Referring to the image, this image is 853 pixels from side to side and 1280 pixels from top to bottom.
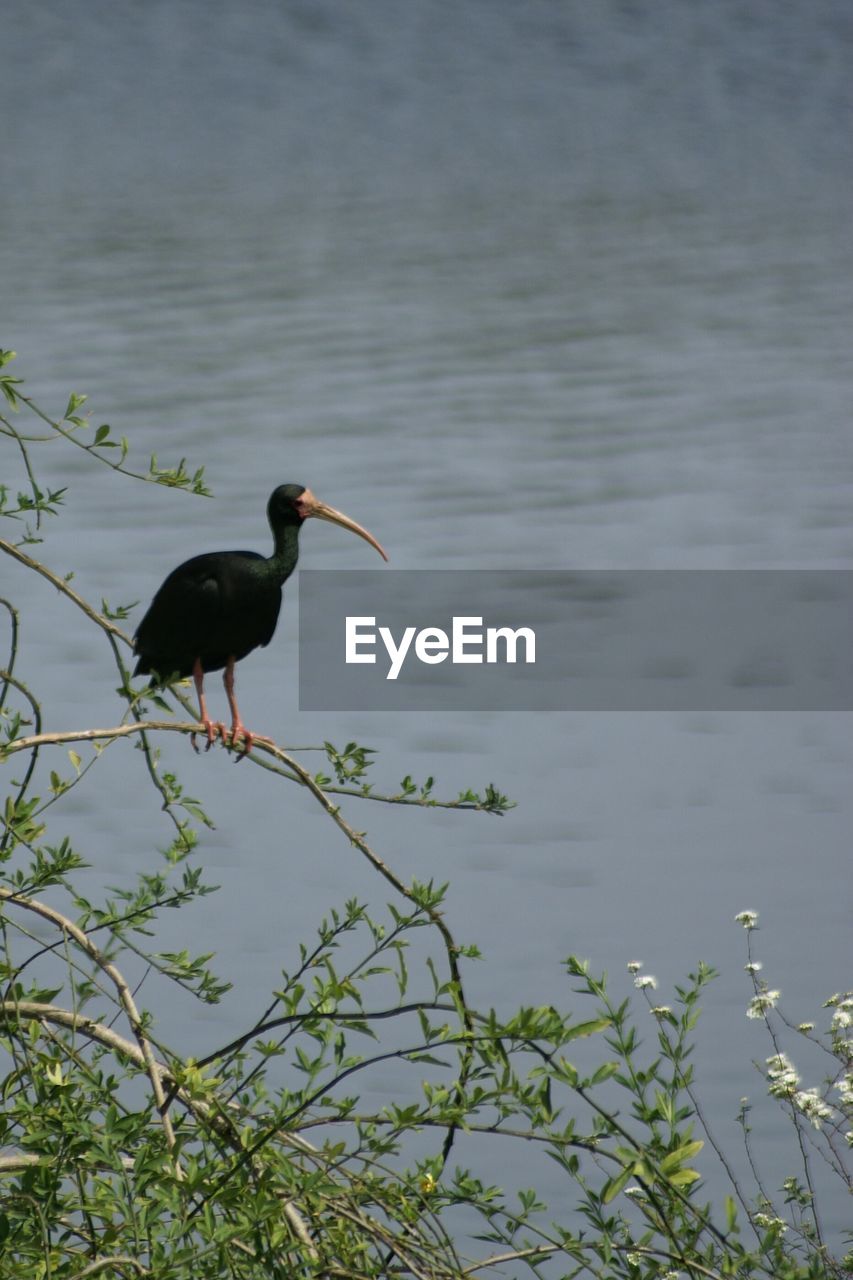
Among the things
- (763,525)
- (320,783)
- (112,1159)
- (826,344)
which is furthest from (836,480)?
(112,1159)

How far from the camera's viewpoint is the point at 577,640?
6383 millimetres

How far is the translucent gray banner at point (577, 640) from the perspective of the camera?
19.8 feet

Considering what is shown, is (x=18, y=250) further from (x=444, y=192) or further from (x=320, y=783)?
(x=320, y=783)

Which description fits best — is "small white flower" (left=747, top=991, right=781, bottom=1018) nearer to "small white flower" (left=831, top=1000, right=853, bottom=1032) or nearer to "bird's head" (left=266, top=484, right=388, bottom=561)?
"small white flower" (left=831, top=1000, right=853, bottom=1032)

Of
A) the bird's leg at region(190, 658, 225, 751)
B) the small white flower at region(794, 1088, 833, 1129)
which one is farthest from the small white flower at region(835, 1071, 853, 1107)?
the bird's leg at region(190, 658, 225, 751)

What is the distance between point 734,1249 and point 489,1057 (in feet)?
1.07

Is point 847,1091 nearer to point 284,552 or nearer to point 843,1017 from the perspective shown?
point 843,1017

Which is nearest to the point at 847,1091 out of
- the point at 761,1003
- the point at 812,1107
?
the point at 812,1107

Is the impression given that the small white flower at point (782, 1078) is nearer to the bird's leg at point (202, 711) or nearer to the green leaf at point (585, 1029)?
the bird's leg at point (202, 711)

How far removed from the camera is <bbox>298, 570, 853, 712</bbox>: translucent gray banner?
6027 millimetres

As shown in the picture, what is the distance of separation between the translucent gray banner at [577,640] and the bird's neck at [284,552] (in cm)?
233

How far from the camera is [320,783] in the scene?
2.30 m

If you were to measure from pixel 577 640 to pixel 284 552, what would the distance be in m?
3.07

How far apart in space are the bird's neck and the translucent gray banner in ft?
7.65
